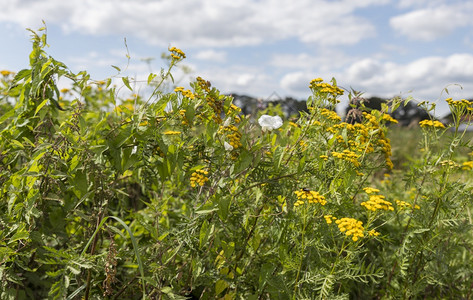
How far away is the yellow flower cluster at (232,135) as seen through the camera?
6.18ft

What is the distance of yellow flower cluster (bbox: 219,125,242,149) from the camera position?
6.18 feet

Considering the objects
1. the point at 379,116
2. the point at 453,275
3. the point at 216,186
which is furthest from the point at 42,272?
the point at 453,275

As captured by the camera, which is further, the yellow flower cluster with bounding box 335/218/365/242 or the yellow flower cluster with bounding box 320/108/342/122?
the yellow flower cluster with bounding box 320/108/342/122

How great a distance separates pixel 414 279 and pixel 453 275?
578 millimetres

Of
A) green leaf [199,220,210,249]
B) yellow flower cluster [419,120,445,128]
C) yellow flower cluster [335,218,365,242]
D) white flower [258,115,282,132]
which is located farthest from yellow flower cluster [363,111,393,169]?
green leaf [199,220,210,249]

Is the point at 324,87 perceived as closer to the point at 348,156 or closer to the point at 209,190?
the point at 348,156

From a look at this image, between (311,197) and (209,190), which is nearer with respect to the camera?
(311,197)

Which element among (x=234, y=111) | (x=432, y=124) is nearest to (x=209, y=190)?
(x=234, y=111)

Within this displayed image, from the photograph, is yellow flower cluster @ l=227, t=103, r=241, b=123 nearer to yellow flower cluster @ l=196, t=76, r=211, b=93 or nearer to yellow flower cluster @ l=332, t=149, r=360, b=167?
yellow flower cluster @ l=196, t=76, r=211, b=93

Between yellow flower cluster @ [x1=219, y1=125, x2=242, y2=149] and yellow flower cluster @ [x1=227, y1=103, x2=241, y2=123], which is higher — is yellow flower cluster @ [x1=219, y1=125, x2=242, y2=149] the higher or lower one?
the lower one

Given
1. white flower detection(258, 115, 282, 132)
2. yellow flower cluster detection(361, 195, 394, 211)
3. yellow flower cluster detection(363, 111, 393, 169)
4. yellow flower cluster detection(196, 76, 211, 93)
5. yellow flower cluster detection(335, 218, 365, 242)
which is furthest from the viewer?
yellow flower cluster detection(363, 111, 393, 169)

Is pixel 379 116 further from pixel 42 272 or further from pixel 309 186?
pixel 42 272

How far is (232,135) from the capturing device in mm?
1913

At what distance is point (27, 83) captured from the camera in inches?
83.0
